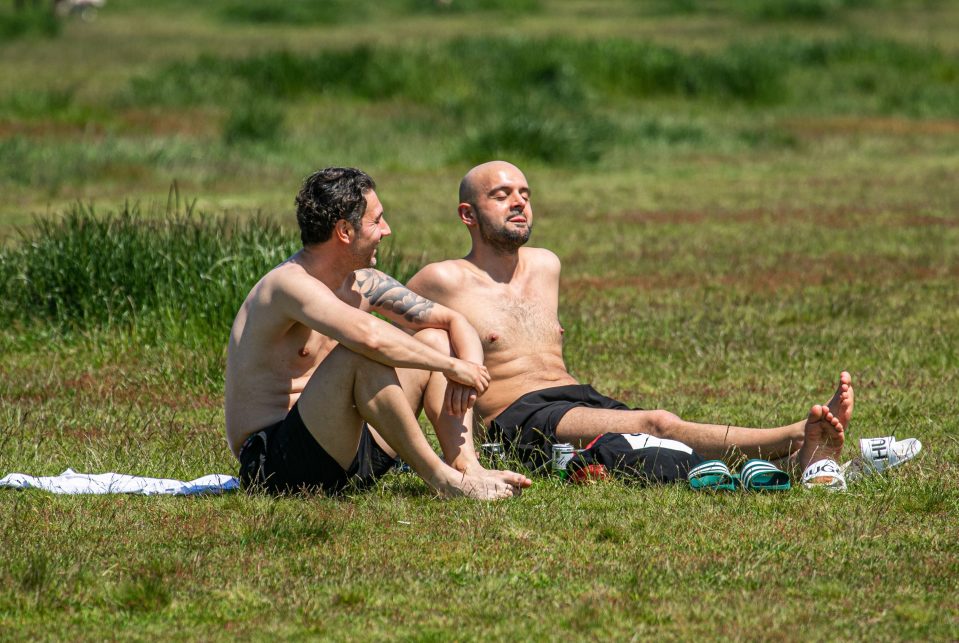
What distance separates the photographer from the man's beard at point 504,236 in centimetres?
662

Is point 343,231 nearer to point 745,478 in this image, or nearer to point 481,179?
point 481,179

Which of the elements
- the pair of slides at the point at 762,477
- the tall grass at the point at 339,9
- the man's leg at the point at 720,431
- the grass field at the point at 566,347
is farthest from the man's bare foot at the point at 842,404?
the tall grass at the point at 339,9

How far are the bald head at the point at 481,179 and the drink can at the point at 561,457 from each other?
119 cm

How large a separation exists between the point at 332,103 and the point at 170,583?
68.3 feet

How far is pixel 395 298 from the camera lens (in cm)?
621

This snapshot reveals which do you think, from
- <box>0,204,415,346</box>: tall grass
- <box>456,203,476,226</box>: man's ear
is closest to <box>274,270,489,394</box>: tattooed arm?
<box>456,203,476,226</box>: man's ear

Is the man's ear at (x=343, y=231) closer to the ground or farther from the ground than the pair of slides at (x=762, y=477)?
farther from the ground

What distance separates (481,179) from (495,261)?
0.42 m

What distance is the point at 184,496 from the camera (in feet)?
19.6

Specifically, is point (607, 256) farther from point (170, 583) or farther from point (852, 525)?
point (170, 583)

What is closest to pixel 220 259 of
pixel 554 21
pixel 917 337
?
pixel 917 337

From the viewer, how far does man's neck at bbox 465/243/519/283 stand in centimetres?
678

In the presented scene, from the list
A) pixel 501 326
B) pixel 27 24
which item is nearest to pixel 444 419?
pixel 501 326

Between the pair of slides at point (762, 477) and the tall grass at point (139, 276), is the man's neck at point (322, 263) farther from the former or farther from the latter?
the tall grass at point (139, 276)
